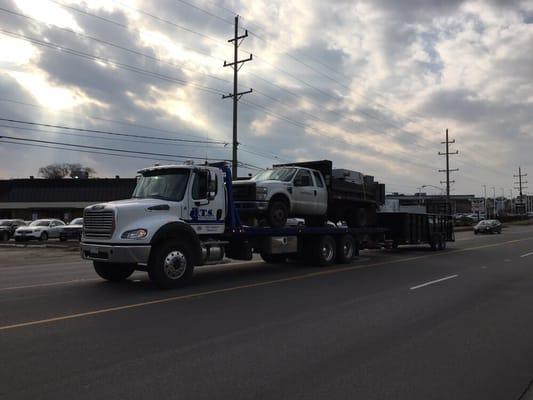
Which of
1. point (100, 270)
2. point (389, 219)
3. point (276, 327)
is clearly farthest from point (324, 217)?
point (276, 327)

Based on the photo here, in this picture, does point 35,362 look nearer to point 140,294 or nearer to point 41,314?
point 41,314

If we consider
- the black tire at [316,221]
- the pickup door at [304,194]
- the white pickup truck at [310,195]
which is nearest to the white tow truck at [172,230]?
the white pickup truck at [310,195]

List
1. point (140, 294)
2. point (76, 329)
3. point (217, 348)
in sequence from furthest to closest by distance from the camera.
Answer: point (140, 294) < point (76, 329) < point (217, 348)

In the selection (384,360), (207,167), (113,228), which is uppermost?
(207,167)

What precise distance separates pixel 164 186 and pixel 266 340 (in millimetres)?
6036

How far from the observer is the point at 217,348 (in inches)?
238

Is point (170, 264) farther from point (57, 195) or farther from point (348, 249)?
point (57, 195)

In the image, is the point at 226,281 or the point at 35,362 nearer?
the point at 35,362

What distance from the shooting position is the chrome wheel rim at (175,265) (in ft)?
34.7

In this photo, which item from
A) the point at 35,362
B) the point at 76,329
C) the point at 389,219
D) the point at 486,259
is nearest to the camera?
the point at 35,362

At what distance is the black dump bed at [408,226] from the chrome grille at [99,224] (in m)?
13.6

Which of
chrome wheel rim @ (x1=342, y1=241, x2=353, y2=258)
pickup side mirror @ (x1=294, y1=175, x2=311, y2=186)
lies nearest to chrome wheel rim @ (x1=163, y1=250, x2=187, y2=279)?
pickup side mirror @ (x1=294, y1=175, x2=311, y2=186)

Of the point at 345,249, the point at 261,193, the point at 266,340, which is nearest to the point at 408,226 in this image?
the point at 345,249

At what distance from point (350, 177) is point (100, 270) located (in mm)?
9684
